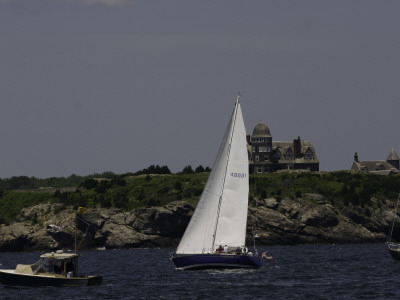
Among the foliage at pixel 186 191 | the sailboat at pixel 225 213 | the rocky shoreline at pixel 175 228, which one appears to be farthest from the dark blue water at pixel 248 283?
the foliage at pixel 186 191

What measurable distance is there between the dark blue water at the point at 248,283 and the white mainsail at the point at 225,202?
3.11 metres

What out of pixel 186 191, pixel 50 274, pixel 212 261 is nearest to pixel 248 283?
pixel 212 261

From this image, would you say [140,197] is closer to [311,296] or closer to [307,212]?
[307,212]

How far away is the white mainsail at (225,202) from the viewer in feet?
269

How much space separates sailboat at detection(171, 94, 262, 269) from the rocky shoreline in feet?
243

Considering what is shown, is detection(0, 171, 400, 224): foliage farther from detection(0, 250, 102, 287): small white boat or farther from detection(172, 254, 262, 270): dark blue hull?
detection(0, 250, 102, 287): small white boat

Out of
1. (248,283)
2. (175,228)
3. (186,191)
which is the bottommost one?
(248,283)

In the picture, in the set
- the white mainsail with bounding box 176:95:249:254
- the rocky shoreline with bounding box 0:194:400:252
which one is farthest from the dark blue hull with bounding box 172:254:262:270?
the rocky shoreline with bounding box 0:194:400:252

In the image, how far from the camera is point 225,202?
270 ft

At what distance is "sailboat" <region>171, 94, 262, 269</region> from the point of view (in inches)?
3219

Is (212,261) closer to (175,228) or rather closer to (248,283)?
(248,283)

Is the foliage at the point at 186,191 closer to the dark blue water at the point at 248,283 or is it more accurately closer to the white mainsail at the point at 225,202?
the dark blue water at the point at 248,283

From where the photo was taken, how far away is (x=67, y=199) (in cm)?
17812

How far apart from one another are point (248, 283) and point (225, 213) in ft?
32.8
